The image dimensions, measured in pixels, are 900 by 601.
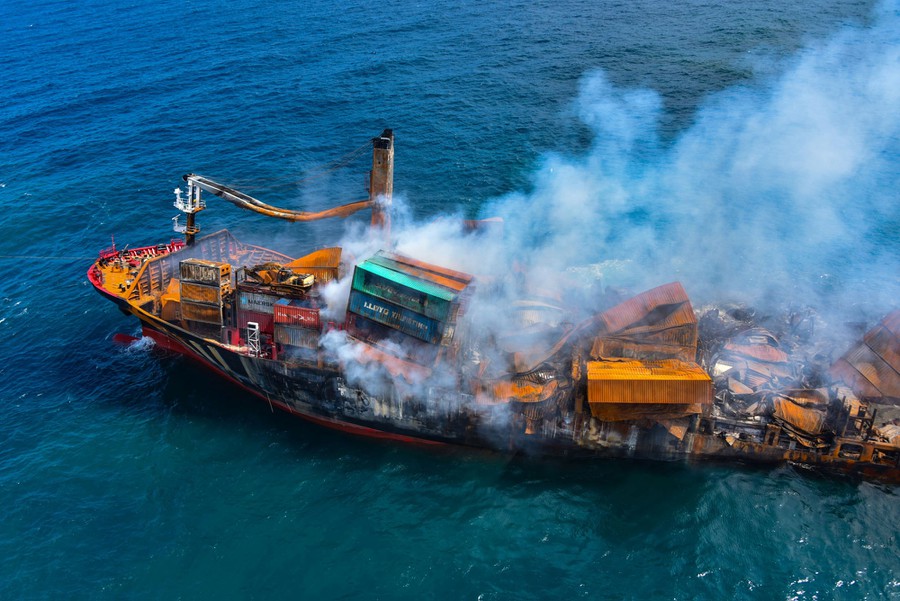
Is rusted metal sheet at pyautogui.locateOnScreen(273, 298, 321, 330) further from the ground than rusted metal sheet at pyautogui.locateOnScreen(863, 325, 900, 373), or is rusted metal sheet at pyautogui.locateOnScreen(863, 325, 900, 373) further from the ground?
rusted metal sheet at pyautogui.locateOnScreen(863, 325, 900, 373)

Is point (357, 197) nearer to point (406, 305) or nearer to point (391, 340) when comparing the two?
point (391, 340)

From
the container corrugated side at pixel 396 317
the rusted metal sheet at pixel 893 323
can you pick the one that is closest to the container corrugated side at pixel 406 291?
the container corrugated side at pixel 396 317

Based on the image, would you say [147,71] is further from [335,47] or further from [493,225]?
[493,225]

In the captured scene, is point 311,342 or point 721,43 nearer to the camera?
point 311,342

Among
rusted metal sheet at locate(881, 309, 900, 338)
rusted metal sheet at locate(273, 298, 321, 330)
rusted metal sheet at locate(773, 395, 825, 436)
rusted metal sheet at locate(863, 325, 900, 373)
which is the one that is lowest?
rusted metal sheet at locate(773, 395, 825, 436)

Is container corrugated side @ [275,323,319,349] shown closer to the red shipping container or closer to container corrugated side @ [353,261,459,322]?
the red shipping container

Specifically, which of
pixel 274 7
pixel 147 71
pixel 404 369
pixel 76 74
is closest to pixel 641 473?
pixel 404 369

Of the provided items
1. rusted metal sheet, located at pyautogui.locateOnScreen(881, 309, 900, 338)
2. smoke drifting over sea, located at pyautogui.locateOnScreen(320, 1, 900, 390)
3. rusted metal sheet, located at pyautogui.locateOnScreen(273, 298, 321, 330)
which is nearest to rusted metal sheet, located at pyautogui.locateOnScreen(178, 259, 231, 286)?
rusted metal sheet, located at pyautogui.locateOnScreen(273, 298, 321, 330)
